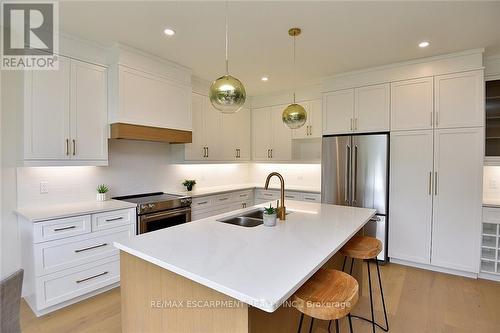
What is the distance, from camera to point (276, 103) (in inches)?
191

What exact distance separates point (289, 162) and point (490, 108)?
281cm

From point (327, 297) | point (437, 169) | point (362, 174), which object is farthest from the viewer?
point (362, 174)

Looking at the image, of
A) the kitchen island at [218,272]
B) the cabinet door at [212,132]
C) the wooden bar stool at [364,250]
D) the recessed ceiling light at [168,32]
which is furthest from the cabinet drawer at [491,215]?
the recessed ceiling light at [168,32]

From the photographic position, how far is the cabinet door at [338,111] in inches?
149

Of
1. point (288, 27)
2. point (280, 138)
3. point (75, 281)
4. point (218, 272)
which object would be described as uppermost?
point (288, 27)

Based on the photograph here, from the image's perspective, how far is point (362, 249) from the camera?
212 centimetres

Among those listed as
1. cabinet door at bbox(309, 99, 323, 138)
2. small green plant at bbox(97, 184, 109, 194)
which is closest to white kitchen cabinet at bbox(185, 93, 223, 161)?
small green plant at bbox(97, 184, 109, 194)

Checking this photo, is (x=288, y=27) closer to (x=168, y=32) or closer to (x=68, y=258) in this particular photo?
(x=168, y=32)

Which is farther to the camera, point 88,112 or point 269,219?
point 88,112

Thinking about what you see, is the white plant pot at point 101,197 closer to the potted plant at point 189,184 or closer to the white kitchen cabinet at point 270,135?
the potted plant at point 189,184

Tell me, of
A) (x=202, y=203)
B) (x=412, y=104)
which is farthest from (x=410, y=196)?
(x=202, y=203)

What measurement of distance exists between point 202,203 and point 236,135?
1.55 m

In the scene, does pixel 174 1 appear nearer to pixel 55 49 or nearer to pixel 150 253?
pixel 55 49

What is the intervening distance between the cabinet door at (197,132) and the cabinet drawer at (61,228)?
1.69 m
